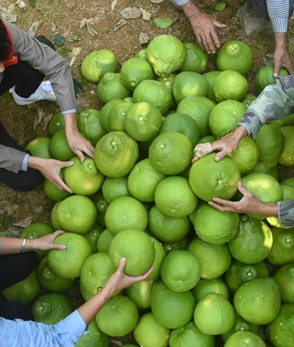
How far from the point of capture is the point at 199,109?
3.46 m

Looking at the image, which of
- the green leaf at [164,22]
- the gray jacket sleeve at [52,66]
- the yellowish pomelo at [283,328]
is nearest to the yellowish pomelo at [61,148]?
the gray jacket sleeve at [52,66]

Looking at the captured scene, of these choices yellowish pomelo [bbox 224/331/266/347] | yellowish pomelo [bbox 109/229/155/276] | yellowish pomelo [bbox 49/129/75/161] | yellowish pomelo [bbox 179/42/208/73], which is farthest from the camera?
yellowish pomelo [bbox 179/42/208/73]

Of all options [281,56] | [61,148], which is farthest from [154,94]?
[281,56]

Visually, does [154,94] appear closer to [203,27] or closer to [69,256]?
[203,27]

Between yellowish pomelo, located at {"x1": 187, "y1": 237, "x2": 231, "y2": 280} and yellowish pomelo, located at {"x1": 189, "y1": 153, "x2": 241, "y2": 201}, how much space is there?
44 cm

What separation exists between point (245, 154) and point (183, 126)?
52cm

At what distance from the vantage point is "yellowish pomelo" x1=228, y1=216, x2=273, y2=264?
311 centimetres

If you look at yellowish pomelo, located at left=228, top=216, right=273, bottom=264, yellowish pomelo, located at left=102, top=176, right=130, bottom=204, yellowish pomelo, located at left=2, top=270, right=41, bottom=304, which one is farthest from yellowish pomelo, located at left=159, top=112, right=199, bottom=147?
yellowish pomelo, located at left=2, top=270, right=41, bottom=304

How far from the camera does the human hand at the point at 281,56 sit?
3863 millimetres

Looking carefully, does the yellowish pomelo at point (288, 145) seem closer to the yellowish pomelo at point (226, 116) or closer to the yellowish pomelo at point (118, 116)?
the yellowish pomelo at point (226, 116)

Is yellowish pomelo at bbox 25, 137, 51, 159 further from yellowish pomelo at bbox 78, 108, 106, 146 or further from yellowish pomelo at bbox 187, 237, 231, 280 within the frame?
yellowish pomelo at bbox 187, 237, 231, 280

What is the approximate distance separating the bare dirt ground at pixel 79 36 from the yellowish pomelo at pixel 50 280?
24.6 inches

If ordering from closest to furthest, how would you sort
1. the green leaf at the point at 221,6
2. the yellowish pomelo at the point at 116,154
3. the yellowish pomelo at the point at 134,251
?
the yellowish pomelo at the point at 134,251
the yellowish pomelo at the point at 116,154
the green leaf at the point at 221,6

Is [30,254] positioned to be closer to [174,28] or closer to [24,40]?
[24,40]
